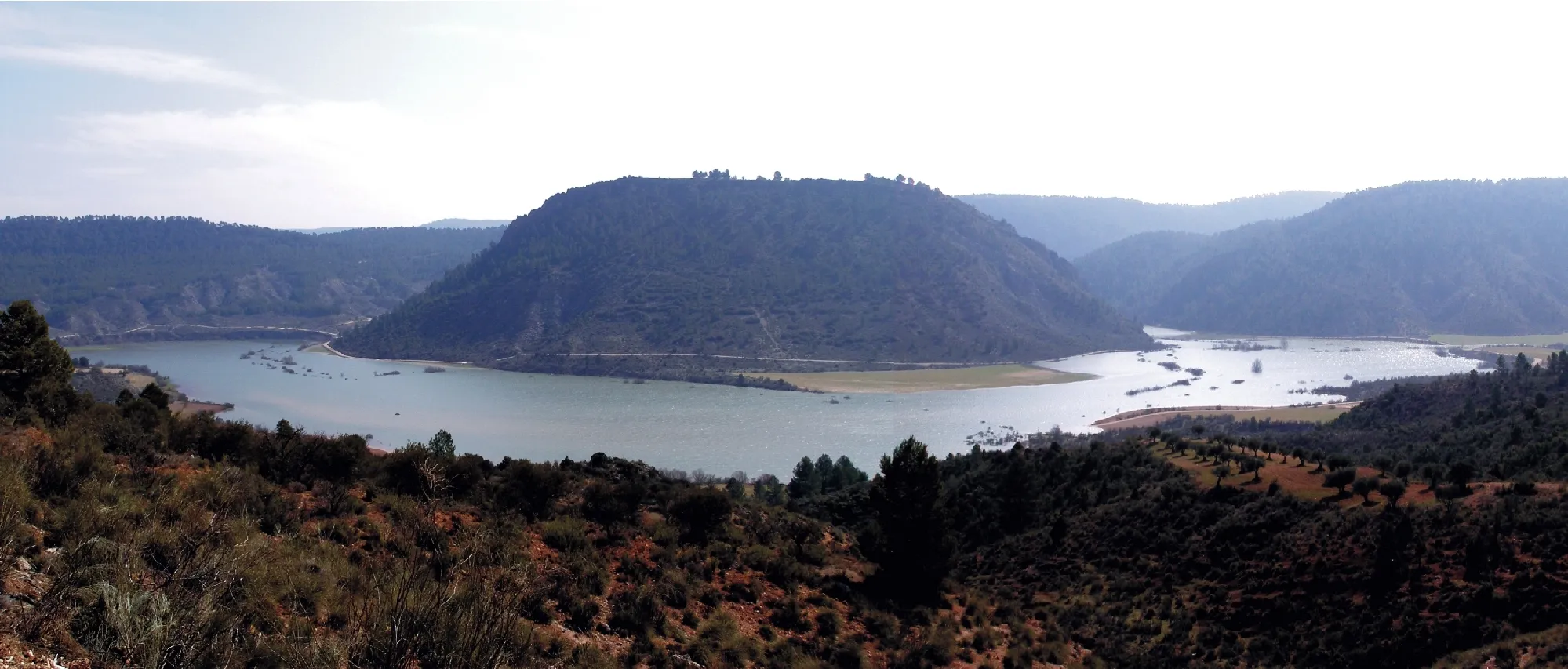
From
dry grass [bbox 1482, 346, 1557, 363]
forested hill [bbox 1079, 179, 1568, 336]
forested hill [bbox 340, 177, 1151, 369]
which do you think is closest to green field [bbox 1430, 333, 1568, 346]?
forested hill [bbox 1079, 179, 1568, 336]

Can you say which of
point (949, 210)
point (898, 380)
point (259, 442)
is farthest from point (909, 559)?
point (949, 210)

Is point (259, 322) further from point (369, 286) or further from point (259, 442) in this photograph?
point (259, 442)

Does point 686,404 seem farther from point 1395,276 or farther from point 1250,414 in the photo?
point 1395,276

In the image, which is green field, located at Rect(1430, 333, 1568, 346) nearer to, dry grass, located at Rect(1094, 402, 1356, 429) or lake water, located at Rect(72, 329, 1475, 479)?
lake water, located at Rect(72, 329, 1475, 479)

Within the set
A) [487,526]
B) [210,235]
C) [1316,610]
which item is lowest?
[1316,610]

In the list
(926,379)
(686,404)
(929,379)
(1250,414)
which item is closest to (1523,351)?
(1250,414)

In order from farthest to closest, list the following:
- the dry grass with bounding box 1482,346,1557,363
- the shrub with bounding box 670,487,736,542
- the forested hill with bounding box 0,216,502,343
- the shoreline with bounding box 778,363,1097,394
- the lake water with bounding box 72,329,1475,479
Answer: the forested hill with bounding box 0,216,502,343 → the dry grass with bounding box 1482,346,1557,363 → the shoreline with bounding box 778,363,1097,394 → the lake water with bounding box 72,329,1475,479 → the shrub with bounding box 670,487,736,542
